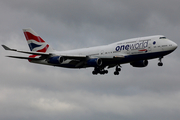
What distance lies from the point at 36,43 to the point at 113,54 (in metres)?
20.6

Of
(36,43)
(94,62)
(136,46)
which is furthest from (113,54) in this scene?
(36,43)

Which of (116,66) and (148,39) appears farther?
(116,66)

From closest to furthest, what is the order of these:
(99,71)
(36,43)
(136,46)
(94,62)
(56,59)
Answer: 1. (136,46)
2. (56,59)
3. (94,62)
4. (99,71)
5. (36,43)

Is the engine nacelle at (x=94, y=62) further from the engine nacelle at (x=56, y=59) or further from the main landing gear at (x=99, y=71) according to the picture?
the engine nacelle at (x=56, y=59)

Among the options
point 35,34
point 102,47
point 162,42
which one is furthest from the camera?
point 35,34

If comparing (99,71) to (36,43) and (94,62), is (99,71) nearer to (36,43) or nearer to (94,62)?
(94,62)

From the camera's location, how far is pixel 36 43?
8788cm

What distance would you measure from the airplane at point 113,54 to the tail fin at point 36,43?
3538mm

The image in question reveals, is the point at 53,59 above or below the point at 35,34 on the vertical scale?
below

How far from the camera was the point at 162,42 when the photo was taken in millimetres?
72938

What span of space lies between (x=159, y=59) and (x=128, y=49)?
20.1 ft

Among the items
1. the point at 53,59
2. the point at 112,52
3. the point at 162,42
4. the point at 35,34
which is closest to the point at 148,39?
the point at 162,42

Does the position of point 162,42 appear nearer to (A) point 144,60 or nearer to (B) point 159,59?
(B) point 159,59

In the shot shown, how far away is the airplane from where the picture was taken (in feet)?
239
